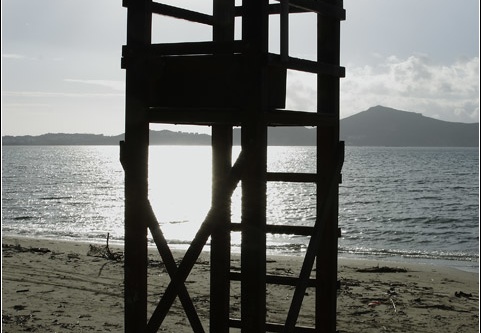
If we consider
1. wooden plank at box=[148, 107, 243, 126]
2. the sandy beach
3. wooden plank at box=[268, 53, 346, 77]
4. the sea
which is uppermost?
wooden plank at box=[268, 53, 346, 77]

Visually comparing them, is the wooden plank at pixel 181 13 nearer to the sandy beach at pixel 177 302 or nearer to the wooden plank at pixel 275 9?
the wooden plank at pixel 275 9

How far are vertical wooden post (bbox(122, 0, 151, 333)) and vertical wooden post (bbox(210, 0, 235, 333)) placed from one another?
1152 millimetres

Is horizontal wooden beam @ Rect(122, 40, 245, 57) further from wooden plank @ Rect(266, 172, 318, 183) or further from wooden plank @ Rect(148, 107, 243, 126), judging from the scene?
wooden plank @ Rect(266, 172, 318, 183)

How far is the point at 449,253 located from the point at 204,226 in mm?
25775

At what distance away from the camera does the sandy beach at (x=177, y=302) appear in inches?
436

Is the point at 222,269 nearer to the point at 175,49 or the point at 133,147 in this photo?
the point at 133,147

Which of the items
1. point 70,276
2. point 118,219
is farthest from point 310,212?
point 70,276

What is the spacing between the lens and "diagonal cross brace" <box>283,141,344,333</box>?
601 cm

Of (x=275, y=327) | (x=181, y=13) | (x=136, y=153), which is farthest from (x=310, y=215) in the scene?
(x=136, y=153)

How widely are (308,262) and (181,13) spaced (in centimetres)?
249

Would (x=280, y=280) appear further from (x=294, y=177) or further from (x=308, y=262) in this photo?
(x=294, y=177)

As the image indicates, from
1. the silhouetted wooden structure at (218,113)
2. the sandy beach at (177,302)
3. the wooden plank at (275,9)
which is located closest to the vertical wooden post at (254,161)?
the silhouetted wooden structure at (218,113)

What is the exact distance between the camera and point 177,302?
1262 cm

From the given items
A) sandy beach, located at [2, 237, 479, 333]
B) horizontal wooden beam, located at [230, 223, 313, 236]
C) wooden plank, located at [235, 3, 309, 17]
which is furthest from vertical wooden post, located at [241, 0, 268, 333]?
sandy beach, located at [2, 237, 479, 333]
